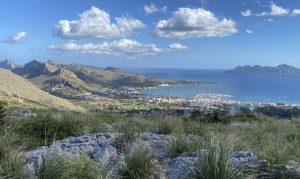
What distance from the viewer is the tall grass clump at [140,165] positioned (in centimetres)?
735

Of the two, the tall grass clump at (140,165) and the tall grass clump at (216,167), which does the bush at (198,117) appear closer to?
the tall grass clump at (140,165)

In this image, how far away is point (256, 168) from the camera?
7.21m

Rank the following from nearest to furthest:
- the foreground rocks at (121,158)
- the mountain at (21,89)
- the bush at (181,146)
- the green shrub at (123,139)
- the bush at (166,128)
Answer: the foreground rocks at (121,158), the bush at (181,146), the green shrub at (123,139), the bush at (166,128), the mountain at (21,89)

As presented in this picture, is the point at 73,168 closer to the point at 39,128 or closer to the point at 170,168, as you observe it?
the point at 170,168

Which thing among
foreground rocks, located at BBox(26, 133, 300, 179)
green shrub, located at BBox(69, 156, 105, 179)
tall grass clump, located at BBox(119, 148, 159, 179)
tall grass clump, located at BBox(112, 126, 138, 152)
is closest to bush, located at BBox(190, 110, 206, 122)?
tall grass clump, located at BBox(112, 126, 138, 152)

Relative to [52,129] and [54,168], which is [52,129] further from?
[54,168]

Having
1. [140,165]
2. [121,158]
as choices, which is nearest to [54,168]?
[140,165]

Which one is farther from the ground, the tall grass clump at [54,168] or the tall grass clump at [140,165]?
the tall grass clump at [54,168]

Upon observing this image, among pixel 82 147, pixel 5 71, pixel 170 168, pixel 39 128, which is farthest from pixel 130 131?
pixel 5 71

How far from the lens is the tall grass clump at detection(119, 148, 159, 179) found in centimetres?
735

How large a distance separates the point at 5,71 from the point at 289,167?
499 ft

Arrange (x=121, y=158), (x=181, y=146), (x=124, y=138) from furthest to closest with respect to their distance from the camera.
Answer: (x=124, y=138) → (x=181, y=146) → (x=121, y=158)

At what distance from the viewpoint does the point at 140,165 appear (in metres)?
7.50

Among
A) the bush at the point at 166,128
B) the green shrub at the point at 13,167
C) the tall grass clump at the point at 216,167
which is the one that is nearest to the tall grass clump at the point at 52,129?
the bush at the point at 166,128
